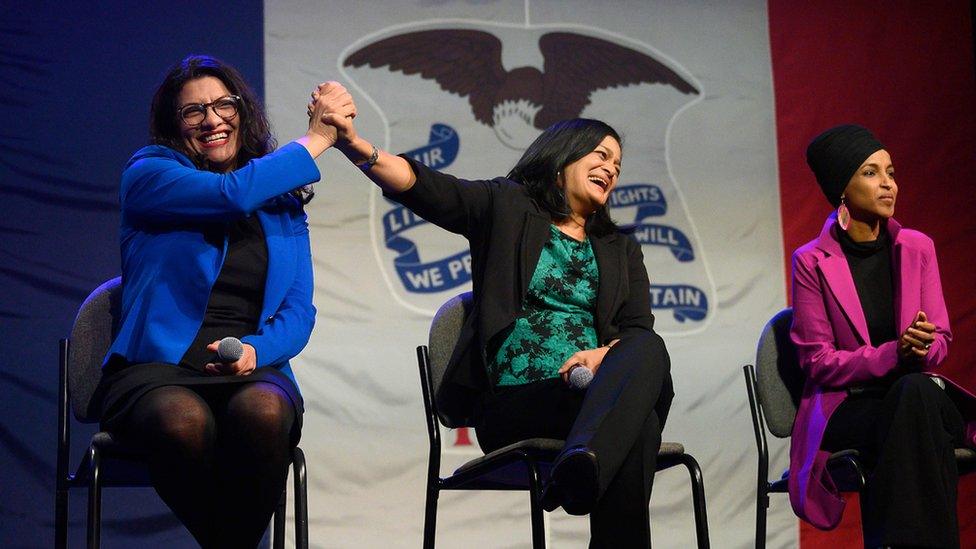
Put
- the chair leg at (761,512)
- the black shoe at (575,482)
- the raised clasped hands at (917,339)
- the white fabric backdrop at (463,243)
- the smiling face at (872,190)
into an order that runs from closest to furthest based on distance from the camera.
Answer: the black shoe at (575,482)
the raised clasped hands at (917,339)
the chair leg at (761,512)
the smiling face at (872,190)
the white fabric backdrop at (463,243)

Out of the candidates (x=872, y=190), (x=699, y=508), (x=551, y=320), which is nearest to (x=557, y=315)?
(x=551, y=320)

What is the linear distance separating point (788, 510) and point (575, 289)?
1.75 metres

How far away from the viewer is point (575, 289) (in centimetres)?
263

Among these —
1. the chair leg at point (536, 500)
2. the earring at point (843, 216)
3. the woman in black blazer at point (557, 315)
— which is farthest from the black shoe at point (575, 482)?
the earring at point (843, 216)

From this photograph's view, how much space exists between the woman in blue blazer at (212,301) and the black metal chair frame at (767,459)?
1.21 metres

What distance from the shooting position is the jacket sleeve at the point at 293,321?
2316 mm

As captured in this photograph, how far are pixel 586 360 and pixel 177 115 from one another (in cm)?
108

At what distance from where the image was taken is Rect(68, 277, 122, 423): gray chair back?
95.7 inches

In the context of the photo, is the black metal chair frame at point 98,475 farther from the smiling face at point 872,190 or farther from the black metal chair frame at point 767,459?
the smiling face at point 872,190

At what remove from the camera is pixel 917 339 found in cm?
263

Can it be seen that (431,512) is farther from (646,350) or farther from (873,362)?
(873,362)

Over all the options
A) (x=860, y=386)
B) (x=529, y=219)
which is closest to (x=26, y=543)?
(x=529, y=219)

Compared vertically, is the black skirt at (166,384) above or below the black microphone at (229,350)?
below

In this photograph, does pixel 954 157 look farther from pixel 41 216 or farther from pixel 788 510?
pixel 41 216
